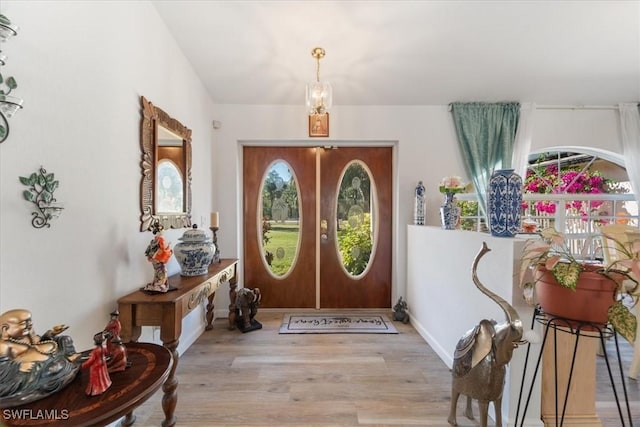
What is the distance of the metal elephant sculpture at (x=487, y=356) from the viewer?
131cm

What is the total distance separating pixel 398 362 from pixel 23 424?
2152mm

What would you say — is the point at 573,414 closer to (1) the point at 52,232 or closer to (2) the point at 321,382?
(2) the point at 321,382

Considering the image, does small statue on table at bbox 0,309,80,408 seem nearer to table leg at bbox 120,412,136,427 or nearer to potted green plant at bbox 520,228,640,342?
table leg at bbox 120,412,136,427

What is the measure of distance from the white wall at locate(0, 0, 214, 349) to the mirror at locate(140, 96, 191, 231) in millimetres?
64

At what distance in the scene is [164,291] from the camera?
5.50ft

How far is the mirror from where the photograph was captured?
74.8 inches

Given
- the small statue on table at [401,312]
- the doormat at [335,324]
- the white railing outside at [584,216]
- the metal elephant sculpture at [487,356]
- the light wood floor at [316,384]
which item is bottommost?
the light wood floor at [316,384]

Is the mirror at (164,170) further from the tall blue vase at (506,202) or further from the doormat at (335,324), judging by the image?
the tall blue vase at (506,202)

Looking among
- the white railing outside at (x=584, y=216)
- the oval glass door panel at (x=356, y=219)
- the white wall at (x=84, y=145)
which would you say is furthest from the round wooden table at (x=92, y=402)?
the white railing outside at (x=584, y=216)

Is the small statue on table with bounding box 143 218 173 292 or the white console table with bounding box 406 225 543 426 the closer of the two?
the white console table with bounding box 406 225 543 426

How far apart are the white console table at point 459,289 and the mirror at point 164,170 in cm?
221

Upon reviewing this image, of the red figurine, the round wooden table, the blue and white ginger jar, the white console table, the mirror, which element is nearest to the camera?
the round wooden table

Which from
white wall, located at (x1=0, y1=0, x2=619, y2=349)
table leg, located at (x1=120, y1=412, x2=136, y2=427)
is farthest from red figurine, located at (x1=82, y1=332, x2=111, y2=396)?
table leg, located at (x1=120, y1=412, x2=136, y2=427)

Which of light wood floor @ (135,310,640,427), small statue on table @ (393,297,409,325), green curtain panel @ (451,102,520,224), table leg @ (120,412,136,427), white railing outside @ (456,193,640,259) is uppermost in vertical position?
green curtain panel @ (451,102,520,224)
